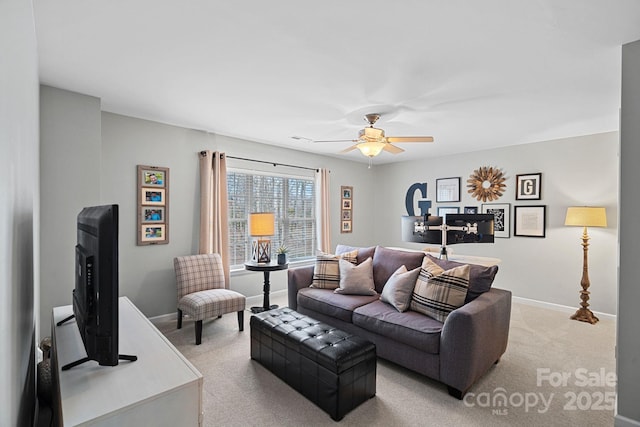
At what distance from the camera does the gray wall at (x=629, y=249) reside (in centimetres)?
193

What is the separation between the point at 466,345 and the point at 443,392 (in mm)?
454

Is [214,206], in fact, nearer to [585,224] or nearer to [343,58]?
[343,58]

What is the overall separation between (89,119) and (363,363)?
124 inches

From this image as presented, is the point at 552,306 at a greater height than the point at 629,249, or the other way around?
the point at 629,249

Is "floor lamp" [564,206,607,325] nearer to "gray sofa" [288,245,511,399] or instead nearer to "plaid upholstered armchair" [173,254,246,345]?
"gray sofa" [288,245,511,399]

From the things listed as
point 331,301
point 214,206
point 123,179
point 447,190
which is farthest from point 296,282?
point 447,190

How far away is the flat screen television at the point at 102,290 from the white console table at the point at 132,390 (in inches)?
2.7

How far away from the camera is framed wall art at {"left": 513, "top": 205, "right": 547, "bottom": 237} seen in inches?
179

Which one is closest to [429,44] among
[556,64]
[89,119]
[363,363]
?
[556,64]

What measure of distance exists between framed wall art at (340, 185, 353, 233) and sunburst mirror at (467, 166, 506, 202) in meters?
2.12

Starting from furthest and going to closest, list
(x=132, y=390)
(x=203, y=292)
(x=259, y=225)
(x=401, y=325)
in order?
(x=259, y=225)
(x=203, y=292)
(x=401, y=325)
(x=132, y=390)

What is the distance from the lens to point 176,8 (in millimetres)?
1648

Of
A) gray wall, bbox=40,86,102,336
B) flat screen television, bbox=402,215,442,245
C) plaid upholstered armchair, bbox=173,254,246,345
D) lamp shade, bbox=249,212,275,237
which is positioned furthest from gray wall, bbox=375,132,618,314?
gray wall, bbox=40,86,102,336

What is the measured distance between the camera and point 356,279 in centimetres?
343
